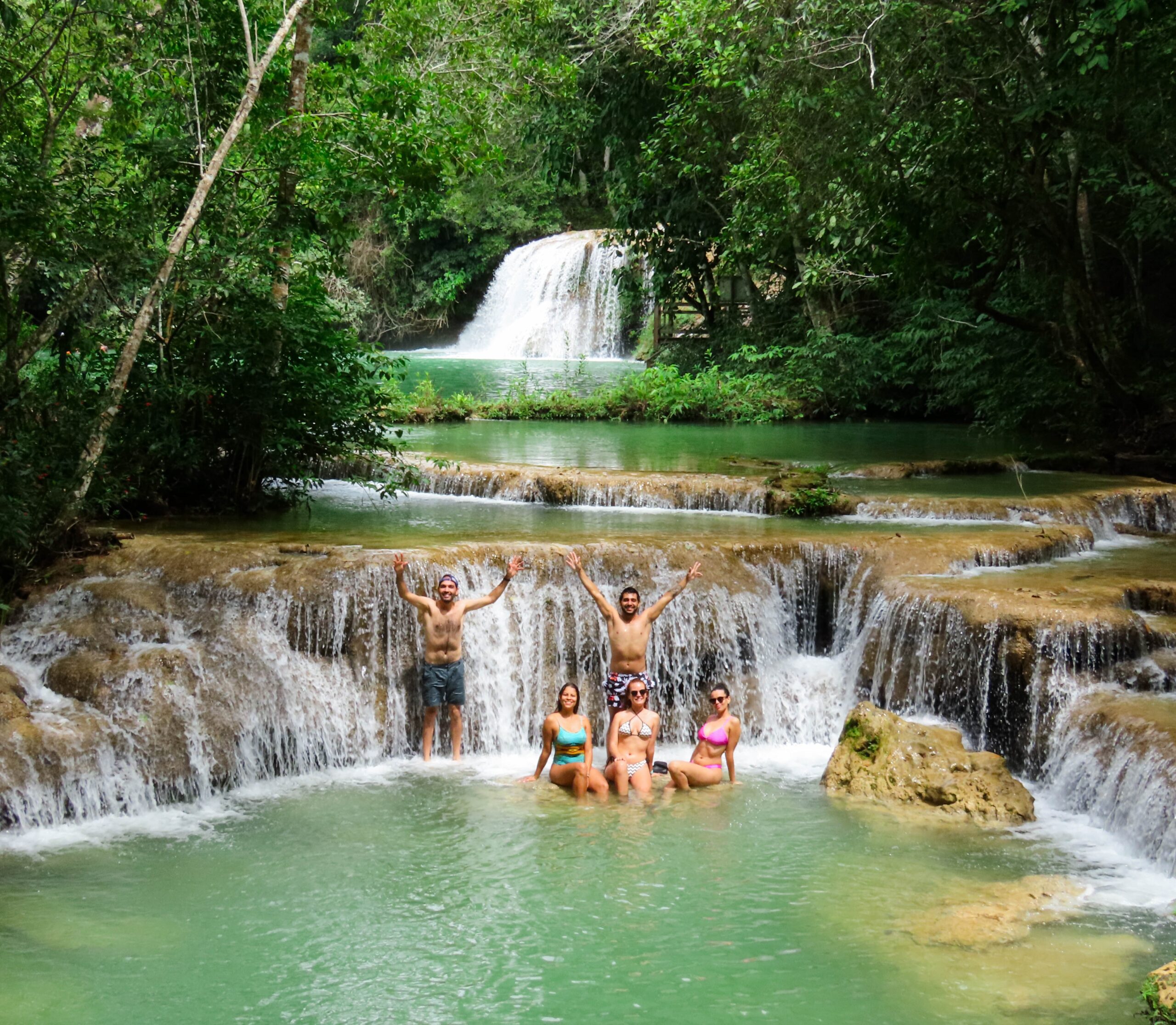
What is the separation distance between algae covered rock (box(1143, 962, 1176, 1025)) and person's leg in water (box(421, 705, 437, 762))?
5200mm

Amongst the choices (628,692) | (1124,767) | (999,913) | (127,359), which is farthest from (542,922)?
(127,359)

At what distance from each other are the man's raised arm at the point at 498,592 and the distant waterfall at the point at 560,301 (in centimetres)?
2120

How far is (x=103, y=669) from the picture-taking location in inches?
329

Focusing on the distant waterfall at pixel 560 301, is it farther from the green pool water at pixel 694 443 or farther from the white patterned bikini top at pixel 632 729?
the white patterned bikini top at pixel 632 729

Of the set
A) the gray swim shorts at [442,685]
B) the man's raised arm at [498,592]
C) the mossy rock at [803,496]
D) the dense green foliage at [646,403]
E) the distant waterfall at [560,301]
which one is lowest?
the gray swim shorts at [442,685]

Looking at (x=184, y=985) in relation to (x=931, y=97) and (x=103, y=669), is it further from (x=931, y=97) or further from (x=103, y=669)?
(x=931, y=97)

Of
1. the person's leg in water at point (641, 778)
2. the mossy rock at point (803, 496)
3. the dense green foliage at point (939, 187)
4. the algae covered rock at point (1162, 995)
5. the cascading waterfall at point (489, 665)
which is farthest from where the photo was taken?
the mossy rock at point (803, 496)

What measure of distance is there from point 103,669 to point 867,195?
8.98 meters

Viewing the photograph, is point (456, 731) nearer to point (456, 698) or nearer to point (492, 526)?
point (456, 698)

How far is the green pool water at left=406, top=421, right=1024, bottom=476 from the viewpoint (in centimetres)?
1581

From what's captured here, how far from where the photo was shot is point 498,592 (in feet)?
28.8

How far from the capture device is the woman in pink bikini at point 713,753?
26.9ft

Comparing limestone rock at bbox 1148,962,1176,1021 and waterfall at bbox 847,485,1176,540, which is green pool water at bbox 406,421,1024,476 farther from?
limestone rock at bbox 1148,962,1176,1021

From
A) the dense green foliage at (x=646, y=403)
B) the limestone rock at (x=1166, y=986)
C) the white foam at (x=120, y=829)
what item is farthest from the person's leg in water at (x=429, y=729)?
the dense green foliage at (x=646, y=403)
